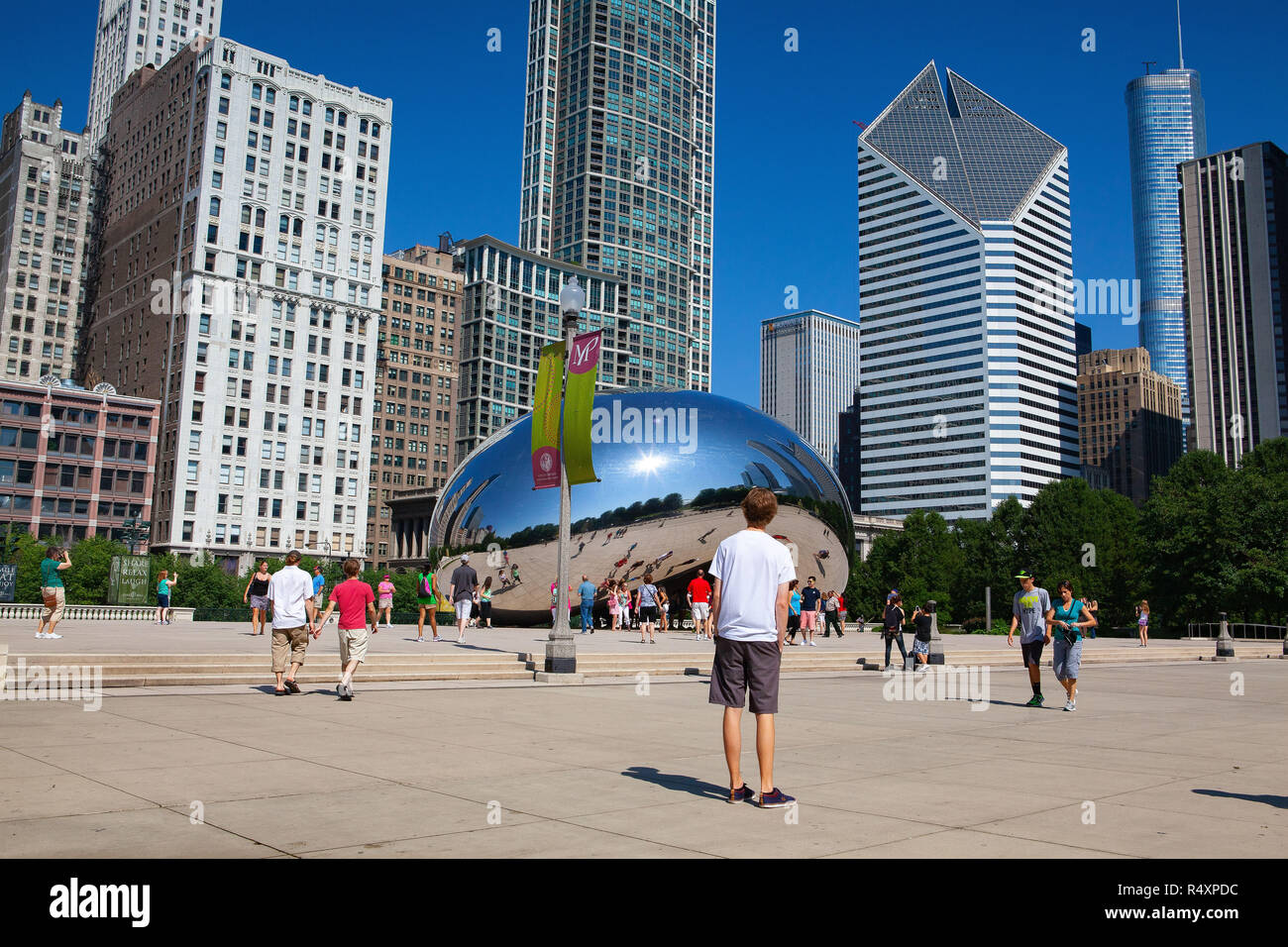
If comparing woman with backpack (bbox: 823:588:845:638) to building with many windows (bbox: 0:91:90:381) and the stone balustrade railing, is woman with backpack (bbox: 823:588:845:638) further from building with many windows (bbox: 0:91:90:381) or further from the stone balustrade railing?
building with many windows (bbox: 0:91:90:381)

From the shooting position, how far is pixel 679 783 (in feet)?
24.8

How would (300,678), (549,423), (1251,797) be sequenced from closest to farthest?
(1251,797) < (300,678) < (549,423)

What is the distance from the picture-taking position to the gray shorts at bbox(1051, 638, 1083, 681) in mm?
14312

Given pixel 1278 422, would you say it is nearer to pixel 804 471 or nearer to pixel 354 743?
pixel 804 471

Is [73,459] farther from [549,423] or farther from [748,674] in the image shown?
[748,674]

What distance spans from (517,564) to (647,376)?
162 metres

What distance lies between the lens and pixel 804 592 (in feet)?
105

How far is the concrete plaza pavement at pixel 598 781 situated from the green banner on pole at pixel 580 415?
6.18 m

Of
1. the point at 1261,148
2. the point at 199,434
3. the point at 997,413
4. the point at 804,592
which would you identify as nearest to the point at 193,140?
the point at 199,434

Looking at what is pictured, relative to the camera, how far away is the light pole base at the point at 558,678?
58.2 ft

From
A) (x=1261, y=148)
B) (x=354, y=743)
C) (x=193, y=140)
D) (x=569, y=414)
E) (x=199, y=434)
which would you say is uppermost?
(x=1261, y=148)

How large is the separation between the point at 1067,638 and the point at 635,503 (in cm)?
1935

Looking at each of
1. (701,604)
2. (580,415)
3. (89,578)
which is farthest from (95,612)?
(89,578)

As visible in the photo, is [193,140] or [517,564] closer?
[517,564]
